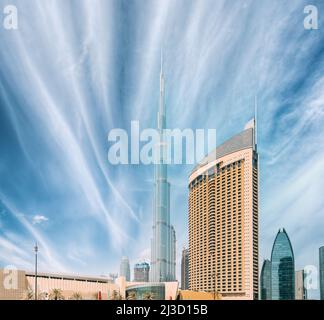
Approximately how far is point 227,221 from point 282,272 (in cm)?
1112

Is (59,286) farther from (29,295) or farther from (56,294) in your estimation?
(29,295)

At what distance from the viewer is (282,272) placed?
5953cm

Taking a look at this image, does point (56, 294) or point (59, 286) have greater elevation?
point (59, 286)

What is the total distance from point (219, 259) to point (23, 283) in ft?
73.8

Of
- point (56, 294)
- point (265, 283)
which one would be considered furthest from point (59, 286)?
point (265, 283)

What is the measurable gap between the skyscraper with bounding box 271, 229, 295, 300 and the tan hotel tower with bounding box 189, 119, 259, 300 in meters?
3.02

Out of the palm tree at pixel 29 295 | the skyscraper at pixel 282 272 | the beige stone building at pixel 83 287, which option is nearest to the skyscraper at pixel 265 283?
the skyscraper at pixel 282 272

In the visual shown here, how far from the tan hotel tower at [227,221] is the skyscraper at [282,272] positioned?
302 centimetres

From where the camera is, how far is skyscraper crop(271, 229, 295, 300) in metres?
53.2
